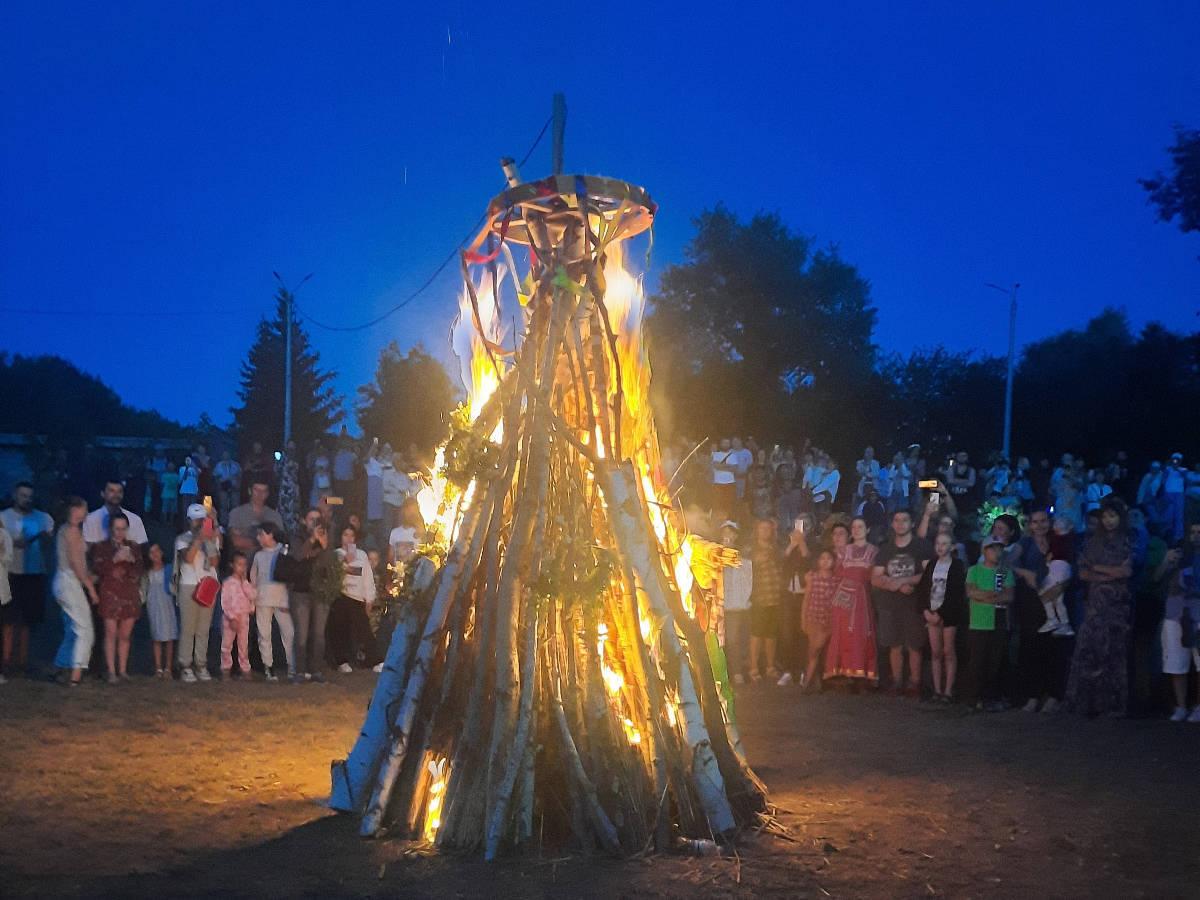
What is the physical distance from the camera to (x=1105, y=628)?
33.4ft

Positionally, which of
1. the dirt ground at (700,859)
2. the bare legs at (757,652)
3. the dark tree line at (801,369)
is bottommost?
the dirt ground at (700,859)

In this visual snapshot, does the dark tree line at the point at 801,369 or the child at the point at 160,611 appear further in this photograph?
the dark tree line at the point at 801,369

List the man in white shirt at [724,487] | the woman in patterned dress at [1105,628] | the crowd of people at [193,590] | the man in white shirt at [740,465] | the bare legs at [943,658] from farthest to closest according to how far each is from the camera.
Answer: the man in white shirt at [740,465] < the man in white shirt at [724,487] < the crowd of people at [193,590] < the bare legs at [943,658] < the woman in patterned dress at [1105,628]

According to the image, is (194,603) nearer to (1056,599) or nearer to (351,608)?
(351,608)

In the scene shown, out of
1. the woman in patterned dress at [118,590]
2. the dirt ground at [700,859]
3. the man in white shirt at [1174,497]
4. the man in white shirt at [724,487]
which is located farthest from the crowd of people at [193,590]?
the man in white shirt at [1174,497]

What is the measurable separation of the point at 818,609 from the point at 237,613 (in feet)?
21.0

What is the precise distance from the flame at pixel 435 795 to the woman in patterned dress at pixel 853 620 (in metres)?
6.42

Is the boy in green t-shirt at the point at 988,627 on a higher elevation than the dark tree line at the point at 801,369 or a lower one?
lower

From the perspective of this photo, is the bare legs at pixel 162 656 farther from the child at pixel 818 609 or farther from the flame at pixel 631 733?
the flame at pixel 631 733

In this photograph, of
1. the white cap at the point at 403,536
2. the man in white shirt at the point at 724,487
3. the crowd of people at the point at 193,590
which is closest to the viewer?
the crowd of people at the point at 193,590

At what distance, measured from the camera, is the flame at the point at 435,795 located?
20.0 feet

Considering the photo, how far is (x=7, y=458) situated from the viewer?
3491cm

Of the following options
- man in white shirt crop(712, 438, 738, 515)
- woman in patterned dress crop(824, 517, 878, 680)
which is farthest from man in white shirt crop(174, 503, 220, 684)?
man in white shirt crop(712, 438, 738, 515)

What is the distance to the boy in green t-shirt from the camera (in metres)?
10.7
